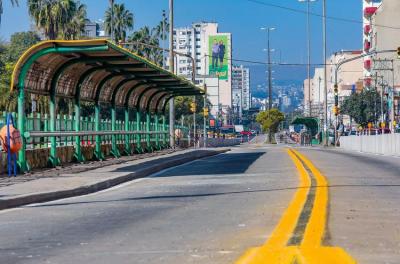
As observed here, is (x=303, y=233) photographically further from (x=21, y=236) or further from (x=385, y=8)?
(x=385, y=8)

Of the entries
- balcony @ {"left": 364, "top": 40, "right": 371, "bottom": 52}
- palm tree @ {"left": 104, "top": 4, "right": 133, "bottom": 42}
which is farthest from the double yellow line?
balcony @ {"left": 364, "top": 40, "right": 371, "bottom": 52}

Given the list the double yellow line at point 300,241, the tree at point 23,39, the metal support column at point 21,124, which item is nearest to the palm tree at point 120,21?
the tree at point 23,39

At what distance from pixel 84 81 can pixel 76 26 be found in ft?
151

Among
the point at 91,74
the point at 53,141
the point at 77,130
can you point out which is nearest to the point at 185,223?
the point at 53,141

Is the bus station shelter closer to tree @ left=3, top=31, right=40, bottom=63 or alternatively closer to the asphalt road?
the asphalt road

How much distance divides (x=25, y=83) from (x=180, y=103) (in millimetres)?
100548

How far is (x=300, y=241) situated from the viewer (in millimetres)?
7750

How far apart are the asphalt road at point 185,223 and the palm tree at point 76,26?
51.1 meters

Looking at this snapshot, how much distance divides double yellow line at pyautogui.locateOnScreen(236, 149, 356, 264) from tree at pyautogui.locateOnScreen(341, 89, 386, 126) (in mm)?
92027

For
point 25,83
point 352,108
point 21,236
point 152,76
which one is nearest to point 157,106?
point 152,76

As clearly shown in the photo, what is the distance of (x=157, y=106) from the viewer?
126 ft

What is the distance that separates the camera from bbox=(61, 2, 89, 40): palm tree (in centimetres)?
6621

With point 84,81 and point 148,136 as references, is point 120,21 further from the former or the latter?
point 84,81

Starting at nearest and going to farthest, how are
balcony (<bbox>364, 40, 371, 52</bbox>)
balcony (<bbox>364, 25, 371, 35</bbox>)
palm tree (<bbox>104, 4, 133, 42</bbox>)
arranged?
1. palm tree (<bbox>104, 4, 133, 42</bbox>)
2. balcony (<bbox>364, 40, 371, 52</bbox>)
3. balcony (<bbox>364, 25, 371, 35</bbox>)
